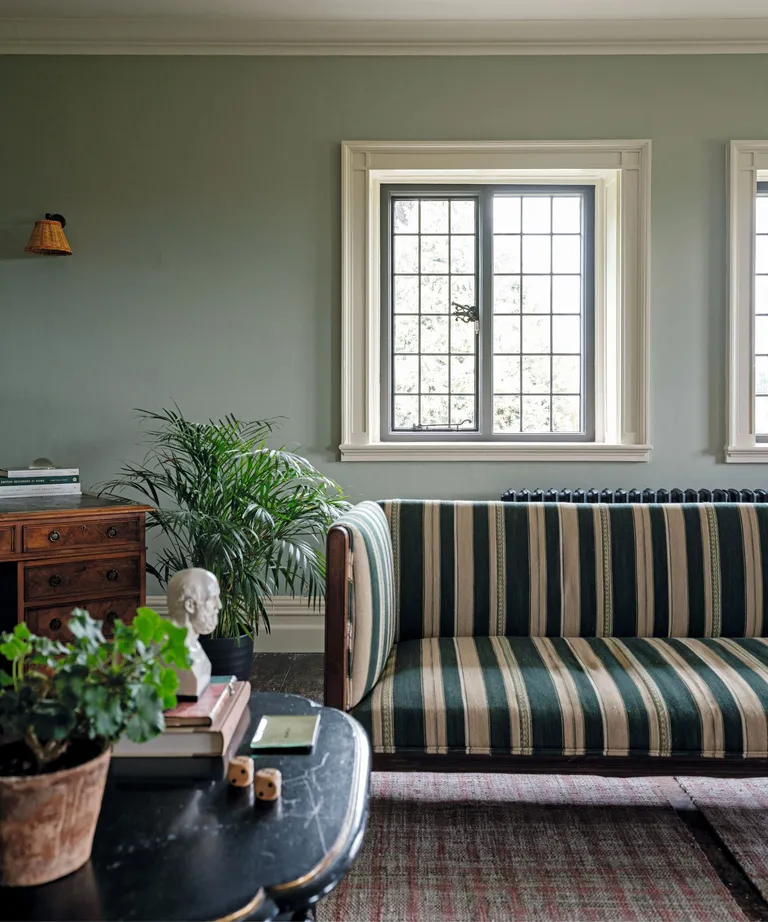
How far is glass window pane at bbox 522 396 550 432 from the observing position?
12.2ft

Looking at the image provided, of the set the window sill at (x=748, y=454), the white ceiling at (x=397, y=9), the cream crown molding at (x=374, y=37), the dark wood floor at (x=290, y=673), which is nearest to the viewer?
the dark wood floor at (x=290, y=673)

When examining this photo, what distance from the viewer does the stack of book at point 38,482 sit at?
2.88m

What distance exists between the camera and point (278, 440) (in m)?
3.49

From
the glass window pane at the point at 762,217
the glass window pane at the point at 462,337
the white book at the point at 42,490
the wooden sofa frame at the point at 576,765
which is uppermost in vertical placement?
the glass window pane at the point at 762,217

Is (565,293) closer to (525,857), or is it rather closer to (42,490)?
(42,490)

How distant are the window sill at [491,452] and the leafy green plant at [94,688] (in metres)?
2.54

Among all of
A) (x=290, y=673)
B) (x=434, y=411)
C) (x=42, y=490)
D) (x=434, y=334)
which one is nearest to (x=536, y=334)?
(x=434, y=334)

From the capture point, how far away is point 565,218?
369cm

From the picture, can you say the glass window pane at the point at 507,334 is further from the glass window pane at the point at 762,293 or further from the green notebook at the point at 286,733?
the green notebook at the point at 286,733

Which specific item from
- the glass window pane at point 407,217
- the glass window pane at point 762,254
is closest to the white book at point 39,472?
the glass window pane at point 407,217

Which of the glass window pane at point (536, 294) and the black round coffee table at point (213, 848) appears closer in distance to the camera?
the black round coffee table at point (213, 848)

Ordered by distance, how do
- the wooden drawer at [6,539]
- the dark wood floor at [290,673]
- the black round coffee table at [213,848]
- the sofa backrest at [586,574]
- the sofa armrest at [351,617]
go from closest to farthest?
the black round coffee table at [213,848] → the sofa armrest at [351,617] → the sofa backrest at [586,574] → the wooden drawer at [6,539] → the dark wood floor at [290,673]

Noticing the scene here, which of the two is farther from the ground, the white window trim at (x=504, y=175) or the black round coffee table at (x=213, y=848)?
the white window trim at (x=504, y=175)

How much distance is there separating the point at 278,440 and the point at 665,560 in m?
1.88
